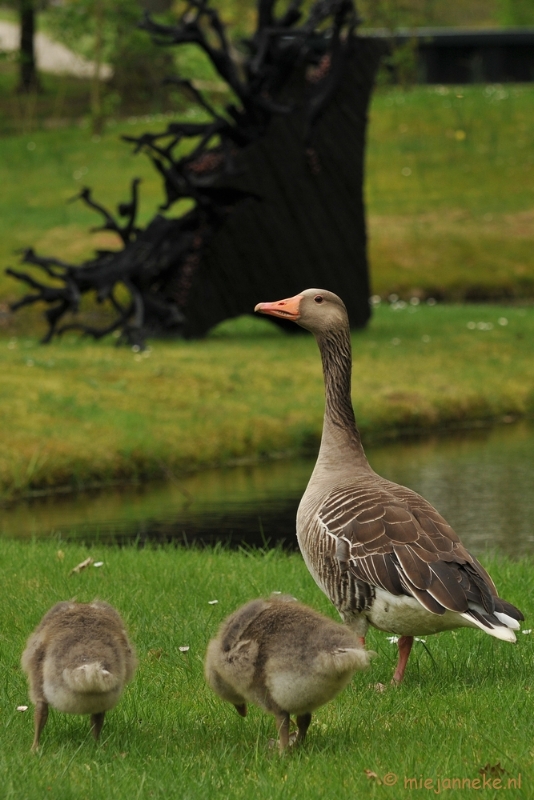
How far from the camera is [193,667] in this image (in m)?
6.84

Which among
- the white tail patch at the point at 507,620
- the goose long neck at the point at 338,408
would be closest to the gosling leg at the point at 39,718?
the white tail patch at the point at 507,620

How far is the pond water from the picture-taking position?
12992mm

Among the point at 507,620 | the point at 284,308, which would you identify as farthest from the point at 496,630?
the point at 284,308

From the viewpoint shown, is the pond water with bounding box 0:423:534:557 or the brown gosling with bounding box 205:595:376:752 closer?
the brown gosling with bounding box 205:595:376:752

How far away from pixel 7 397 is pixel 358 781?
13.4 metres

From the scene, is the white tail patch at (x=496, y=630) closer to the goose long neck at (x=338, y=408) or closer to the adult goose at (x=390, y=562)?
the adult goose at (x=390, y=562)

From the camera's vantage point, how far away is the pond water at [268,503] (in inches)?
512

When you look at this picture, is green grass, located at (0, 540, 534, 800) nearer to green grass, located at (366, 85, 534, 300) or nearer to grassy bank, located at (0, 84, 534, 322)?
grassy bank, located at (0, 84, 534, 322)

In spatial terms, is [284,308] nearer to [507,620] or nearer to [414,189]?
[507,620]

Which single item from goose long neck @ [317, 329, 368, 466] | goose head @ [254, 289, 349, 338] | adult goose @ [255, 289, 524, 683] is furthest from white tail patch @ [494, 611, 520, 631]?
goose head @ [254, 289, 349, 338]

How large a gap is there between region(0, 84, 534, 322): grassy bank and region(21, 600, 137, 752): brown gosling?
2462 cm

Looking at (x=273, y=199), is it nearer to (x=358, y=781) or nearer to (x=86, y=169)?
(x=358, y=781)

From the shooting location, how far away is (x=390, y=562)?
6203 millimetres

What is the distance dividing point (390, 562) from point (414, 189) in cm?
3827
